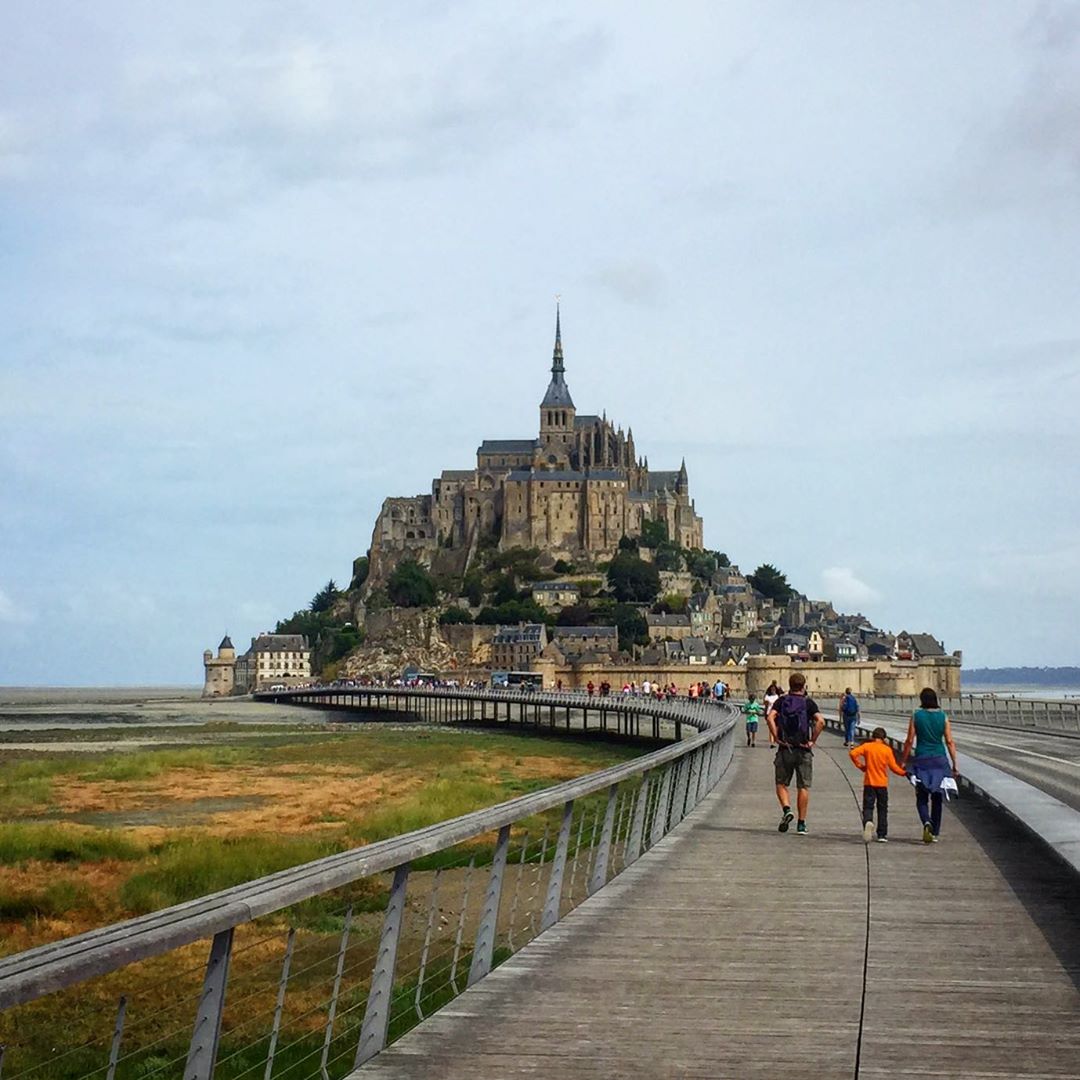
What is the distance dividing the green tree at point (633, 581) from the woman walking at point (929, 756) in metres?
150

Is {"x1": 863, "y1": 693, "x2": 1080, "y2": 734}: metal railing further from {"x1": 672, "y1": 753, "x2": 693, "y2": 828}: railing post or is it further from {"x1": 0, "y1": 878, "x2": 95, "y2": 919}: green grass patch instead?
{"x1": 0, "y1": 878, "x2": 95, "y2": 919}: green grass patch

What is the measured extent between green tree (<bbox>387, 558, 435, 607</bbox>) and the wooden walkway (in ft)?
521

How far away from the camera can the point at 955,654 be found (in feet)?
504

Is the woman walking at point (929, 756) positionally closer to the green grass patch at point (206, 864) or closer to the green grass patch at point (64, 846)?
the green grass patch at point (206, 864)

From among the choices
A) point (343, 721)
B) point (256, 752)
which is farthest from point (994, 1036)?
point (343, 721)

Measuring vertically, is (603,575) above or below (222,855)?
above

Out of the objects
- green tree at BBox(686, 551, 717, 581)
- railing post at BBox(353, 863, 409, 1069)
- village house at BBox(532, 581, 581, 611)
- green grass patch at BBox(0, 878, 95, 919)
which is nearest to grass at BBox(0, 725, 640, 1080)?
green grass patch at BBox(0, 878, 95, 919)

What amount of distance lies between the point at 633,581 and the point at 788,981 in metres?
157

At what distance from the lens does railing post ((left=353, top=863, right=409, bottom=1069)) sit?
6629 mm

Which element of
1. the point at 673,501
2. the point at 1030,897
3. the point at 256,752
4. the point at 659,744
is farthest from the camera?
the point at 673,501

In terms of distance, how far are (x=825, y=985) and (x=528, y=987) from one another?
1.58 meters

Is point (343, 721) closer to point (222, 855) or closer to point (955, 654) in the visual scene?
point (955, 654)

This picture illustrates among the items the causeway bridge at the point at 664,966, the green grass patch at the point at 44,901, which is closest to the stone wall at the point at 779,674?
the green grass patch at the point at 44,901

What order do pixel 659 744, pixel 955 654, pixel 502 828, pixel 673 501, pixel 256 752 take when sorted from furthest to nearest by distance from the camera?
pixel 673 501 < pixel 955 654 < pixel 659 744 < pixel 256 752 < pixel 502 828
